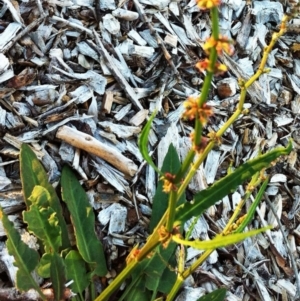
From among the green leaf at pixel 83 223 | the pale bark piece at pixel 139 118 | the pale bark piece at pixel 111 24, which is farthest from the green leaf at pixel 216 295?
the pale bark piece at pixel 111 24

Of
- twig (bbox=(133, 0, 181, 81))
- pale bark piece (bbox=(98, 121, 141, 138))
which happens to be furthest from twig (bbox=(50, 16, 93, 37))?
pale bark piece (bbox=(98, 121, 141, 138))

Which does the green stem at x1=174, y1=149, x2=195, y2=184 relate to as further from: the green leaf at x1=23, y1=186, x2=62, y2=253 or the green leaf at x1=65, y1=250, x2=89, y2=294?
the green leaf at x1=65, y1=250, x2=89, y2=294

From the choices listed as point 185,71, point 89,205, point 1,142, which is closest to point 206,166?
point 185,71

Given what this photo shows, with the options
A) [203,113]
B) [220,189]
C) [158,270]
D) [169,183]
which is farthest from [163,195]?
[203,113]

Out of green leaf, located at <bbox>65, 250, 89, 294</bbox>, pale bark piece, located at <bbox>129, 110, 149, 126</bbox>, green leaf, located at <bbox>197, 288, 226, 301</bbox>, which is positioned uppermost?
pale bark piece, located at <bbox>129, 110, 149, 126</bbox>

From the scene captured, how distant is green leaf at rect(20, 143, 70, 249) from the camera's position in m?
1.30

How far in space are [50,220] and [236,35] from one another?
38.5 inches

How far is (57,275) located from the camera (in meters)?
1.19

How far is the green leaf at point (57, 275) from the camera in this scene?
1167mm

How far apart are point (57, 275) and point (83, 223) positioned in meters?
0.17

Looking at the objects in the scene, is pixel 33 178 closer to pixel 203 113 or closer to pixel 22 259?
pixel 22 259

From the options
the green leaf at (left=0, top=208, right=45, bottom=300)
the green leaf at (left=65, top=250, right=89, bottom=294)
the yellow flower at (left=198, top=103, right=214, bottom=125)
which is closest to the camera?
the yellow flower at (left=198, top=103, right=214, bottom=125)

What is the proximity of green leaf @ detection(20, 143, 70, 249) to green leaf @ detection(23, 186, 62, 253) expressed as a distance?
8 cm

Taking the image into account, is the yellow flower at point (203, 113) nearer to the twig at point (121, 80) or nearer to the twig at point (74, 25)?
the twig at point (121, 80)
